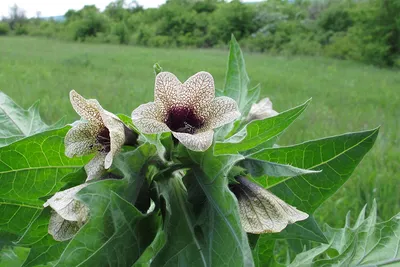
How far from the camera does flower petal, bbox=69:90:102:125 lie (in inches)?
23.8

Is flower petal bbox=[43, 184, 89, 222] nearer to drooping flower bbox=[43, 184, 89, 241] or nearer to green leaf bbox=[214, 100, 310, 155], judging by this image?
drooping flower bbox=[43, 184, 89, 241]

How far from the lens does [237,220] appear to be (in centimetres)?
51

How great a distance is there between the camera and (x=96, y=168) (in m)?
0.58

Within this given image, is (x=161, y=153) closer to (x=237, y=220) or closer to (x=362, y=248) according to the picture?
(x=237, y=220)

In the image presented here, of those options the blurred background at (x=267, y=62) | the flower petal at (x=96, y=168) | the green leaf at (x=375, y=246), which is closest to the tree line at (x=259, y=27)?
the blurred background at (x=267, y=62)

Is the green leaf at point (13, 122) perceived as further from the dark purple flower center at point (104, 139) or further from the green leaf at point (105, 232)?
the green leaf at point (105, 232)

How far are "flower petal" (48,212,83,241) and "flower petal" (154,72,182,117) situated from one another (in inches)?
6.9

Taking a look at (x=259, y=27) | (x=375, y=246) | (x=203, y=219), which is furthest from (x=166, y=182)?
(x=259, y=27)

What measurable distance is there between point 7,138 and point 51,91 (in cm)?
700

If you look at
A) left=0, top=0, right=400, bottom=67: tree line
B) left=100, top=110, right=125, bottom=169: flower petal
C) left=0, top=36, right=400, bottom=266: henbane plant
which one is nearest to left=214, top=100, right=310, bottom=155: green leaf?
left=0, top=36, right=400, bottom=266: henbane plant

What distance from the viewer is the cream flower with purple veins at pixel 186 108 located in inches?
22.0

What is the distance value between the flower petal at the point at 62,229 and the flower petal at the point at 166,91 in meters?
0.18

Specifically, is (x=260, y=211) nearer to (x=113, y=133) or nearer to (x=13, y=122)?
(x=113, y=133)

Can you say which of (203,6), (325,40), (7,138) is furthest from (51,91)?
(203,6)
